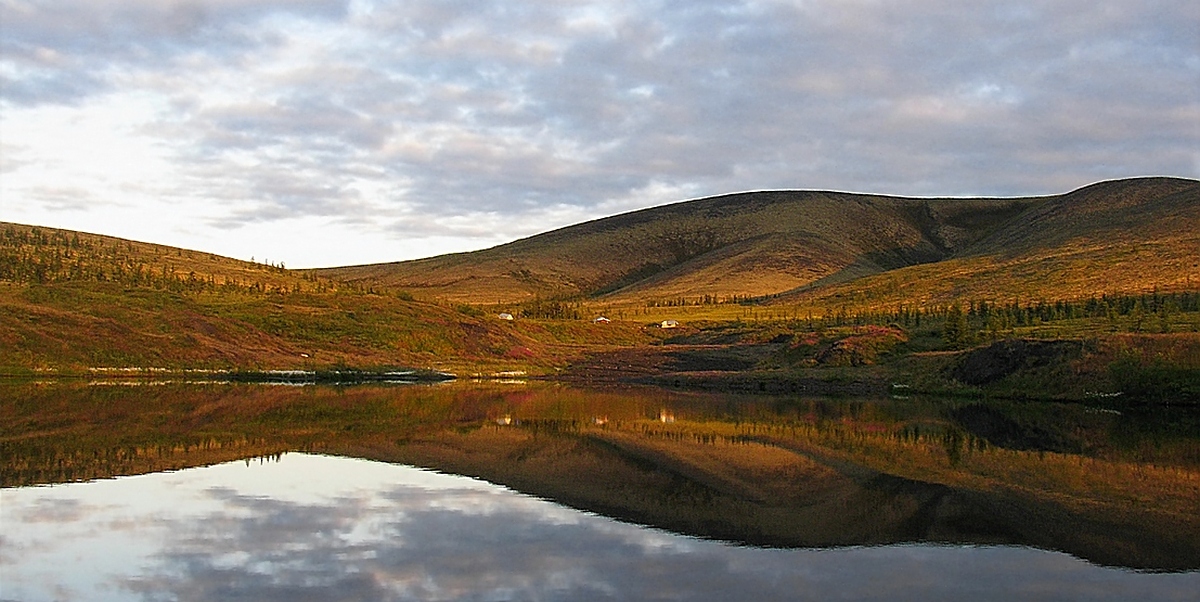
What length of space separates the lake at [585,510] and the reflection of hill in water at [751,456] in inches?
5.6

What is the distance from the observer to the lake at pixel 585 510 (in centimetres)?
1500

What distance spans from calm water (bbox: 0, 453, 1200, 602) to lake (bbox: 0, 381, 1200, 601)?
0.07 m

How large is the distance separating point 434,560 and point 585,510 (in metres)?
5.75

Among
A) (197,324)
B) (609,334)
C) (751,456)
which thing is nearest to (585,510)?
(751,456)

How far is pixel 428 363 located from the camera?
314 feet

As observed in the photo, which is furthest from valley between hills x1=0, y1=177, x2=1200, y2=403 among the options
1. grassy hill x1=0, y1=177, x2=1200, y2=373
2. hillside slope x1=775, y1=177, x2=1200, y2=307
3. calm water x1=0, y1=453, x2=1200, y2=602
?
calm water x1=0, y1=453, x2=1200, y2=602

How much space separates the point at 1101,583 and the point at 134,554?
15.4m

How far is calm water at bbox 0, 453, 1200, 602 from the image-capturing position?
566 inches

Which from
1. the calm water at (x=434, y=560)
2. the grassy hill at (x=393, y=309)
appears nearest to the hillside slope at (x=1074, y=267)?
the grassy hill at (x=393, y=309)

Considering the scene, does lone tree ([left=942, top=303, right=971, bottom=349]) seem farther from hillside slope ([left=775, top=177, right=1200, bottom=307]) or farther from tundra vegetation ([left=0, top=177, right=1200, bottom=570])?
hillside slope ([left=775, top=177, right=1200, bottom=307])

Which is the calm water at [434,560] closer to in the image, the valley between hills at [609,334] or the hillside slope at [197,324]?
the valley between hills at [609,334]

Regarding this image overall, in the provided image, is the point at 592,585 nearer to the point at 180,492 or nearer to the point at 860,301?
the point at 180,492

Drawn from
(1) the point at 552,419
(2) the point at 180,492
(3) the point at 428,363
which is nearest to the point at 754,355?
(3) the point at 428,363

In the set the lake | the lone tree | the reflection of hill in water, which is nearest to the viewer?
the lake
